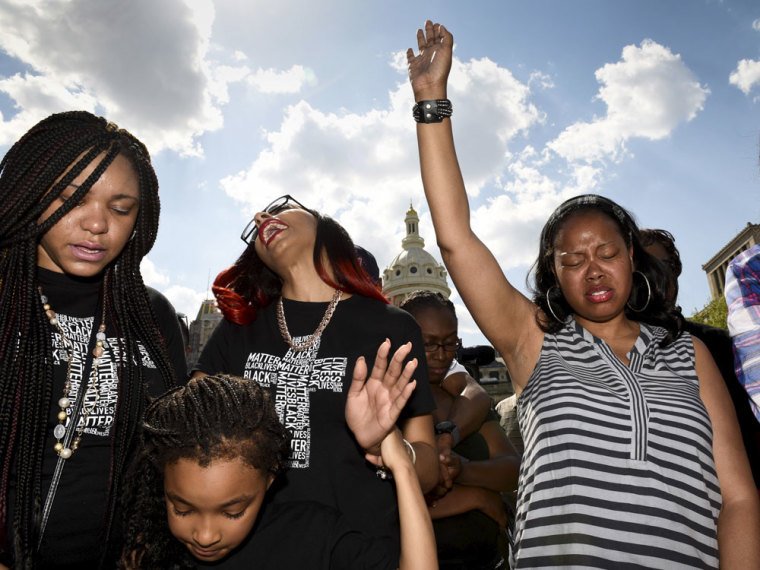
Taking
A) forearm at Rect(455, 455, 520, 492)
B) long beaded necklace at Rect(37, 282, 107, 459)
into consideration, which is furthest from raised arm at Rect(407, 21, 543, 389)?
long beaded necklace at Rect(37, 282, 107, 459)

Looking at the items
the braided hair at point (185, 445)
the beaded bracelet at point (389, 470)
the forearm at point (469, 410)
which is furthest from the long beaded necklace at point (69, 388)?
the forearm at point (469, 410)

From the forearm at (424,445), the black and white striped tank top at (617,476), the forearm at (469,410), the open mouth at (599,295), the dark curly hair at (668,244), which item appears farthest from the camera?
the dark curly hair at (668,244)

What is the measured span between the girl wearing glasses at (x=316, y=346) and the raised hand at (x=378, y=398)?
11mm

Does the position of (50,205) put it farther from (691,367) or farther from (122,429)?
(691,367)

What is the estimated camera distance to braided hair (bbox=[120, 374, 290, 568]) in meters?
1.93

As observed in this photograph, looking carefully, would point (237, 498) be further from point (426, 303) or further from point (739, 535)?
point (426, 303)

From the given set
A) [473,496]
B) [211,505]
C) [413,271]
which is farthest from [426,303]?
[413,271]

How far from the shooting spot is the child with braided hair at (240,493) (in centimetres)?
186

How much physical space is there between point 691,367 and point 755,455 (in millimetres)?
1028

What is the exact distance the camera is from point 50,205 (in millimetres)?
2152

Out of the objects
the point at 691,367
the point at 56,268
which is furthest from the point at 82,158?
the point at 691,367

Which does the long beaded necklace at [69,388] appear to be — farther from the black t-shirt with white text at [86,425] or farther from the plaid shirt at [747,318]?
the plaid shirt at [747,318]

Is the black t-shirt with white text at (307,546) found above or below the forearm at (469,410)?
below

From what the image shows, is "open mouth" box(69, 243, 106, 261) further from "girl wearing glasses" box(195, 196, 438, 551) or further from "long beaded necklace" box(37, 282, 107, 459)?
"girl wearing glasses" box(195, 196, 438, 551)
